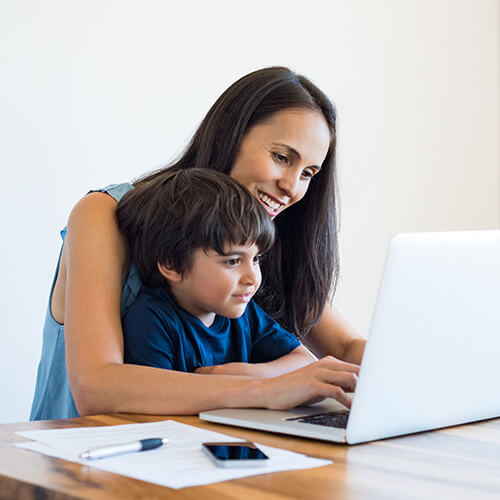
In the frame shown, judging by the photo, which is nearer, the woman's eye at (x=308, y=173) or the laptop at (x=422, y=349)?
the laptop at (x=422, y=349)

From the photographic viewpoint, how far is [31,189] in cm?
212

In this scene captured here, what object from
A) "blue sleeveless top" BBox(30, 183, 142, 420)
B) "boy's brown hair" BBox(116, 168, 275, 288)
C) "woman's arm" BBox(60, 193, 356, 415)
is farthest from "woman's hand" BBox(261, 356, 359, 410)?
"blue sleeveless top" BBox(30, 183, 142, 420)

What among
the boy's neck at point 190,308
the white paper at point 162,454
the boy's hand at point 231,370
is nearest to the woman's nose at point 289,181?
the boy's neck at point 190,308

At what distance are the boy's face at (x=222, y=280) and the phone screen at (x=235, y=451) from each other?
0.51m

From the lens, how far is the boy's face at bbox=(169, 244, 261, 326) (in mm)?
1278

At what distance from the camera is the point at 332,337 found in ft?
5.69

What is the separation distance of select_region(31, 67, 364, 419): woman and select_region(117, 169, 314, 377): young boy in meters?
0.04

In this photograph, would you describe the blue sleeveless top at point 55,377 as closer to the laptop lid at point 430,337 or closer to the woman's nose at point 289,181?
the woman's nose at point 289,181

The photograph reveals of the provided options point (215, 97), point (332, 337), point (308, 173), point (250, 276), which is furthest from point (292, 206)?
point (215, 97)

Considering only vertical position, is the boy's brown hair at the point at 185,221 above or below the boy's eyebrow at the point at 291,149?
below

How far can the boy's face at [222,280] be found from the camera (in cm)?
128

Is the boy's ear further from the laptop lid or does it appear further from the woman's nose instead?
the laptop lid

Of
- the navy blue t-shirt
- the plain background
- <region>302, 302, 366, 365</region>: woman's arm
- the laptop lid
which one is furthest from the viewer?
the plain background

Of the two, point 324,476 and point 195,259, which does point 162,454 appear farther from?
point 195,259
